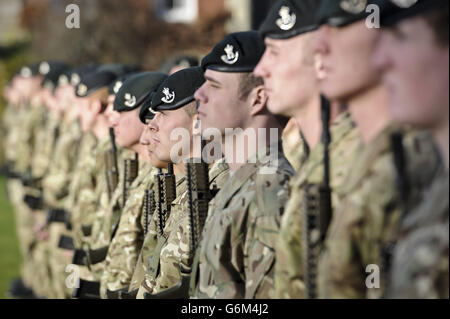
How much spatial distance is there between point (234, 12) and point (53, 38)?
500cm

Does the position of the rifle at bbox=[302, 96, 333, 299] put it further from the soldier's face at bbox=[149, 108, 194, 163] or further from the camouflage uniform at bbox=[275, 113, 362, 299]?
Result: the soldier's face at bbox=[149, 108, 194, 163]

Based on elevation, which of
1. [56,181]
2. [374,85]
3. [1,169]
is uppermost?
[374,85]

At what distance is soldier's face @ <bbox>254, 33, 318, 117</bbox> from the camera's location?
4.22 meters

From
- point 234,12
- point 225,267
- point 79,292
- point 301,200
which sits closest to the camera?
point 301,200

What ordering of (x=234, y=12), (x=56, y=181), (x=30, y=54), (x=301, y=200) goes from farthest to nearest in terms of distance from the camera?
(x=30, y=54) → (x=234, y=12) → (x=56, y=181) → (x=301, y=200)

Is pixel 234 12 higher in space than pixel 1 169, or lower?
higher

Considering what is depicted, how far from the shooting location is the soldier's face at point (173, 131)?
6195 millimetres

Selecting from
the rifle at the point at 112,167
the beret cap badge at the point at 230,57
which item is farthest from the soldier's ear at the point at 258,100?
the rifle at the point at 112,167

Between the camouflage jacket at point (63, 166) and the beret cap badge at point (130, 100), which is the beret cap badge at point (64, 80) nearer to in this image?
the camouflage jacket at point (63, 166)

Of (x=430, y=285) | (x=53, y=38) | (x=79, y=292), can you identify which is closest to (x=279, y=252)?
(x=430, y=285)

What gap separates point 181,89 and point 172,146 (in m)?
0.32

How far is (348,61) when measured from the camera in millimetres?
3703
